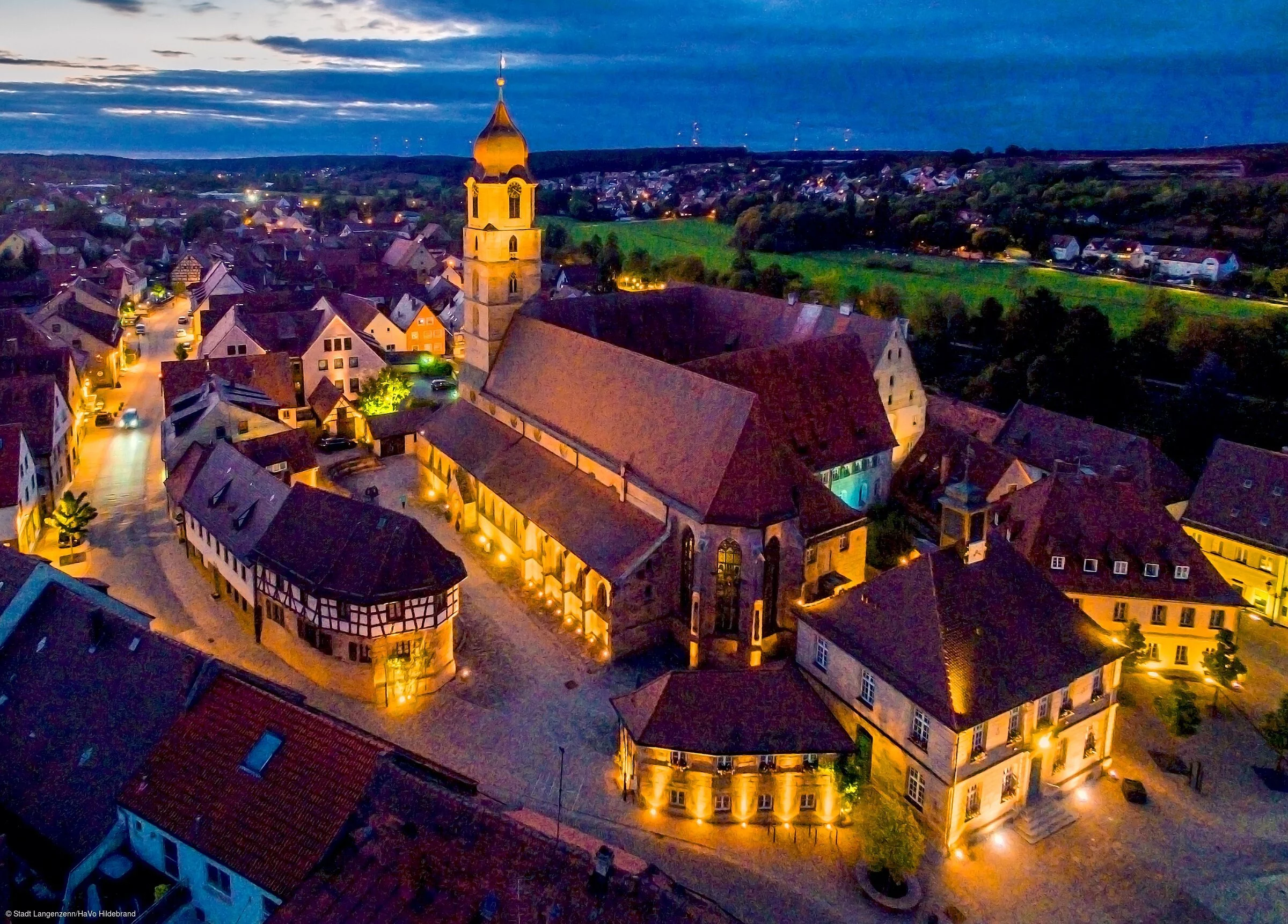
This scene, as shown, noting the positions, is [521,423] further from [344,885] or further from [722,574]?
[344,885]

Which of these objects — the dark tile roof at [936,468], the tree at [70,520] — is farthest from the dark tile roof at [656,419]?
the tree at [70,520]

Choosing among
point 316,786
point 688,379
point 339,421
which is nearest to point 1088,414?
point 688,379

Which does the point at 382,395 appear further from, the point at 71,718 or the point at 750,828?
the point at 750,828

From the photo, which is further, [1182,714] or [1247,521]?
[1247,521]

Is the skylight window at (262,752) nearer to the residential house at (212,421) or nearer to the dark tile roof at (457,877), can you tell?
the dark tile roof at (457,877)

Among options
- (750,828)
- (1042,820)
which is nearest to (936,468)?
(1042,820)

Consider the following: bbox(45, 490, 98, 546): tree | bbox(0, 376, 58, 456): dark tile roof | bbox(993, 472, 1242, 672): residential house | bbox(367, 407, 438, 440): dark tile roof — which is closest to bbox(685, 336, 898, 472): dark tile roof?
bbox(993, 472, 1242, 672): residential house

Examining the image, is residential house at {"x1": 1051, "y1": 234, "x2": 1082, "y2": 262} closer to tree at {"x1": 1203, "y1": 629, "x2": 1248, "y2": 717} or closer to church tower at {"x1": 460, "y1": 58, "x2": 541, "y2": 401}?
church tower at {"x1": 460, "y1": 58, "x2": 541, "y2": 401}
